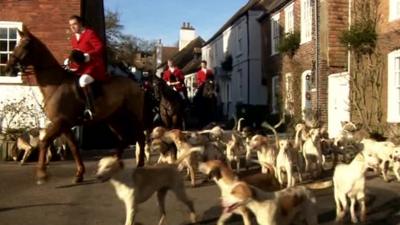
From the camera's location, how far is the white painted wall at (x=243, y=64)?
37.0 meters

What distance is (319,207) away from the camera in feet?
30.2

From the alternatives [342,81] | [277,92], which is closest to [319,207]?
[342,81]

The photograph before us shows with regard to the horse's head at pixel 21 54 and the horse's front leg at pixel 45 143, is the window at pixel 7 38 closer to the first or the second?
the horse's head at pixel 21 54

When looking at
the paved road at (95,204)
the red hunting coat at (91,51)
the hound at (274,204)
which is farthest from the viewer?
the red hunting coat at (91,51)

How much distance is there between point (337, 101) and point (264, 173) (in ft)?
41.7

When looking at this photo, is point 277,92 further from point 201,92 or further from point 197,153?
point 197,153

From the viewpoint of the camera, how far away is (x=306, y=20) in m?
25.5

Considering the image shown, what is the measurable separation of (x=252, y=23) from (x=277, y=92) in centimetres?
813

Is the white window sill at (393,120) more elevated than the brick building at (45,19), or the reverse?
the brick building at (45,19)

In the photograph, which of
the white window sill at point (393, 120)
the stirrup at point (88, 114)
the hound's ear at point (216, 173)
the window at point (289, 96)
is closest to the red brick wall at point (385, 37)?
the white window sill at point (393, 120)

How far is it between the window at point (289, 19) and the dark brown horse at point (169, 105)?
41.2 ft

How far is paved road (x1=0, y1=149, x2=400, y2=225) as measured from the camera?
8.46 m

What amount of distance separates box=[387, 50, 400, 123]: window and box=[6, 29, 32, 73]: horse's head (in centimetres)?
1088

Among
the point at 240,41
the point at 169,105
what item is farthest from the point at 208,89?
the point at 240,41
